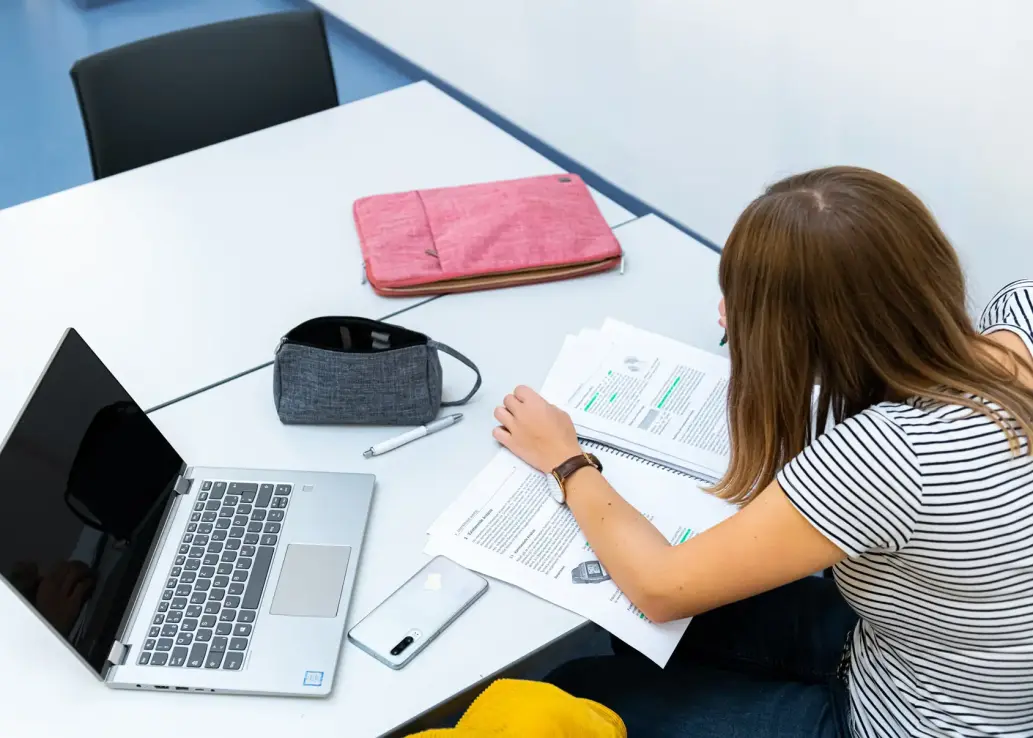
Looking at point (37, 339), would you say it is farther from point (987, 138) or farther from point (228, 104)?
point (987, 138)

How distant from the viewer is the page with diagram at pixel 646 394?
1294mm

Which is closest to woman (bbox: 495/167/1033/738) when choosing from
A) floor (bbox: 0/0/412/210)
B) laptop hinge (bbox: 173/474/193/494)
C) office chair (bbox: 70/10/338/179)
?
laptop hinge (bbox: 173/474/193/494)

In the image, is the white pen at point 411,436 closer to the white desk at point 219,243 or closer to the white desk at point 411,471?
the white desk at point 411,471

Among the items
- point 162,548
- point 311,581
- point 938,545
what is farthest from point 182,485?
point 938,545

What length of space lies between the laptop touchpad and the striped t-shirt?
52cm

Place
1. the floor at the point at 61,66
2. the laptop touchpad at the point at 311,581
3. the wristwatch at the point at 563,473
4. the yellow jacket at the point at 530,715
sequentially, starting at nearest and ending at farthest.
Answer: the yellow jacket at the point at 530,715, the laptop touchpad at the point at 311,581, the wristwatch at the point at 563,473, the floor at the point at 61,66

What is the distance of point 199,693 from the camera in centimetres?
102

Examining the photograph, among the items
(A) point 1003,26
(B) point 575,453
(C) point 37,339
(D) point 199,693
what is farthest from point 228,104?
(A) point 1003,26

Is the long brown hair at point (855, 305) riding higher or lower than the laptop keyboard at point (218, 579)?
higher

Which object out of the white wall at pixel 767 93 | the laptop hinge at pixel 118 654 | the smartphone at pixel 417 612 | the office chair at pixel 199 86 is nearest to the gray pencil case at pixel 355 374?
the smartphone at pixel 417 612

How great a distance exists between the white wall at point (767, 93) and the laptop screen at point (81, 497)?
69.1 inches

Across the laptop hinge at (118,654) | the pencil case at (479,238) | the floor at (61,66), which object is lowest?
the floor at (61,66)

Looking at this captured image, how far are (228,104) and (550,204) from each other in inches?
30.3

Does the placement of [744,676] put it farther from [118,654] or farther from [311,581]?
[118,654]
